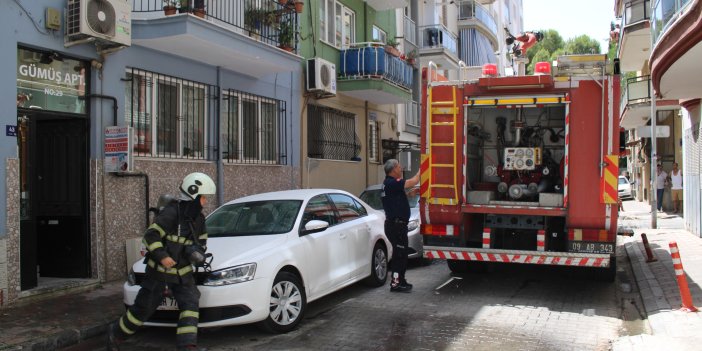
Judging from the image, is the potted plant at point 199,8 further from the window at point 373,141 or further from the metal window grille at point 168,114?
the window at point 373,141

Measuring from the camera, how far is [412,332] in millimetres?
5938

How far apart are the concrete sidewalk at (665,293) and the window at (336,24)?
8822 millimetres

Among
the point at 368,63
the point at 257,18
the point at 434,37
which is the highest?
the point at 434,37

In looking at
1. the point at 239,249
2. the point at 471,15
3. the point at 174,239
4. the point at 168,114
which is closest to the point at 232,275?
the point at 239,249

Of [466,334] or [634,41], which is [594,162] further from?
[634,41]

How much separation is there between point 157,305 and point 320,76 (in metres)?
9.23

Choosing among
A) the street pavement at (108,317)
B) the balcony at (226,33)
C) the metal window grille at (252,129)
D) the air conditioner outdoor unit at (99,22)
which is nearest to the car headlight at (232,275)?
the street pavement at (108,317)

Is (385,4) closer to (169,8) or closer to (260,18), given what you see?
(260,18)

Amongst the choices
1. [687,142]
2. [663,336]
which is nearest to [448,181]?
[663,336]

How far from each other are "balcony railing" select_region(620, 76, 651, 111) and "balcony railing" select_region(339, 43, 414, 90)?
993 centimetres

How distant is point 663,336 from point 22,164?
782 cm

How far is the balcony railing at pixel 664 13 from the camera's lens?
8.64m

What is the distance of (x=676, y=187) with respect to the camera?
18109mm

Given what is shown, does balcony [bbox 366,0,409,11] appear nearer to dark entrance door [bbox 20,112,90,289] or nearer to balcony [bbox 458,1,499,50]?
dark entrance door [bbox 20,112,90,289]
